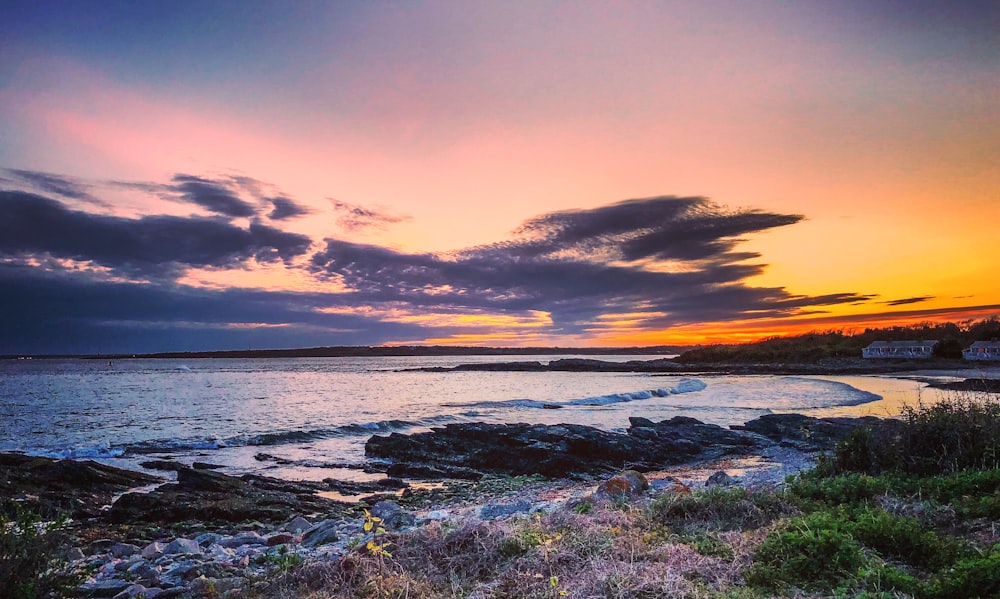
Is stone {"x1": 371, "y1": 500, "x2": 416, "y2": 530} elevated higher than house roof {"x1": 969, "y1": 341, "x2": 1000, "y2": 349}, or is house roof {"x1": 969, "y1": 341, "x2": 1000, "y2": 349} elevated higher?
stone {"x1": 371, "y1": 500, "x2": 416, "y2": 530}

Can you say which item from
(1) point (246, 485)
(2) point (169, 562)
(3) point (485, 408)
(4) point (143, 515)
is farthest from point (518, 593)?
(3) point (485, 408)

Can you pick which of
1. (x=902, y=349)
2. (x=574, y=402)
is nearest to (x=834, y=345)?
(x=902, y=349)

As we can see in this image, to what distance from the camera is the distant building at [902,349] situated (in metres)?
86.4

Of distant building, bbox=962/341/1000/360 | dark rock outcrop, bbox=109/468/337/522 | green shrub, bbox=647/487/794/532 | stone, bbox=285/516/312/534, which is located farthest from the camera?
distant building, bbox=962/341/1000/360

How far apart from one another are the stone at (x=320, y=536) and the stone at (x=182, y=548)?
5.61 ft

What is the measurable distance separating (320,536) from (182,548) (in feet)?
7.66

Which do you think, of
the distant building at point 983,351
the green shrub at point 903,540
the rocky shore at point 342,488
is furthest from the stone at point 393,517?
the distant building at point 983,351

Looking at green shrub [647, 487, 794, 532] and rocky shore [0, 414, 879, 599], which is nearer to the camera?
green shrub [647, 487, 794, 532]

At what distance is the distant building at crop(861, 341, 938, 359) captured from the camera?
86.4 metres

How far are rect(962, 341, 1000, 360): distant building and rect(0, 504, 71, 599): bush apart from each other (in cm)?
9303

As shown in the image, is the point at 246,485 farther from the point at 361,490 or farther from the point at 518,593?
the point at 518,593

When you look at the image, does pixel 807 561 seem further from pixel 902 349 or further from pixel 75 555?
pixel 902 349

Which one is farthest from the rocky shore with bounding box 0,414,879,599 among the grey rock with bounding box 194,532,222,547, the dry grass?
the dry grass

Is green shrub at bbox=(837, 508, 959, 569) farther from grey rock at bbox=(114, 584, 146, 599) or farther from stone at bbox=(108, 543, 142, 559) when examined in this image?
stone at bbox=(108, 543, 142, 559)
